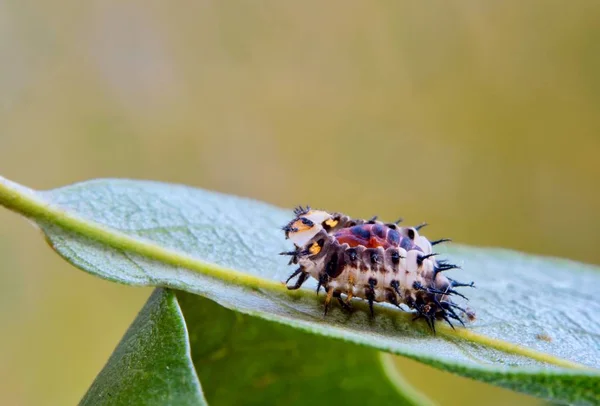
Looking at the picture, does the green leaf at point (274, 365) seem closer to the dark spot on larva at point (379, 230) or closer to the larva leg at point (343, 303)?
the larva leg at point (343, 303)

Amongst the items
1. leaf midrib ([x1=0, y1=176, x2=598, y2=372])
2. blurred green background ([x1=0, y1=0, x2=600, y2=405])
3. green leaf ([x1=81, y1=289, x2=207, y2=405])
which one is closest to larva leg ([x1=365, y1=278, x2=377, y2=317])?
leaf midrib ([x1=0, y1=176, x2=598, y2=372])

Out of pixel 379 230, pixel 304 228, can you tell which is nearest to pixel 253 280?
pixel 304 228

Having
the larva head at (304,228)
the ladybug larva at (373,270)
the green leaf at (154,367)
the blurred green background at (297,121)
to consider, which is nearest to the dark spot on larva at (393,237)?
the ladybug larva at (373,270)

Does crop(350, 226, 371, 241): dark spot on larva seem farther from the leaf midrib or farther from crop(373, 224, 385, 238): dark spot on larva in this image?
the leaf midrib

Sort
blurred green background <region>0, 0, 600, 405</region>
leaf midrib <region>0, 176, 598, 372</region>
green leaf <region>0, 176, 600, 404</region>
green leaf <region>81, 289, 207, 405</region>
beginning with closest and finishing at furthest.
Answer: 1. green leaf <region>81, 289, 207, 405</region>
2. green leaf <region>0, 176, 600, 404</region>
3. leaf midrib <region>0, 176, 598, 372</region>
4. blurred green background <region>0, 0, 600, 405</region>

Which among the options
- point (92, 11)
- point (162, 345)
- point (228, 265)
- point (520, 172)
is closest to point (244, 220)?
point (228, 265)

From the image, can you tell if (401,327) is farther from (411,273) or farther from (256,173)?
(256,173)
